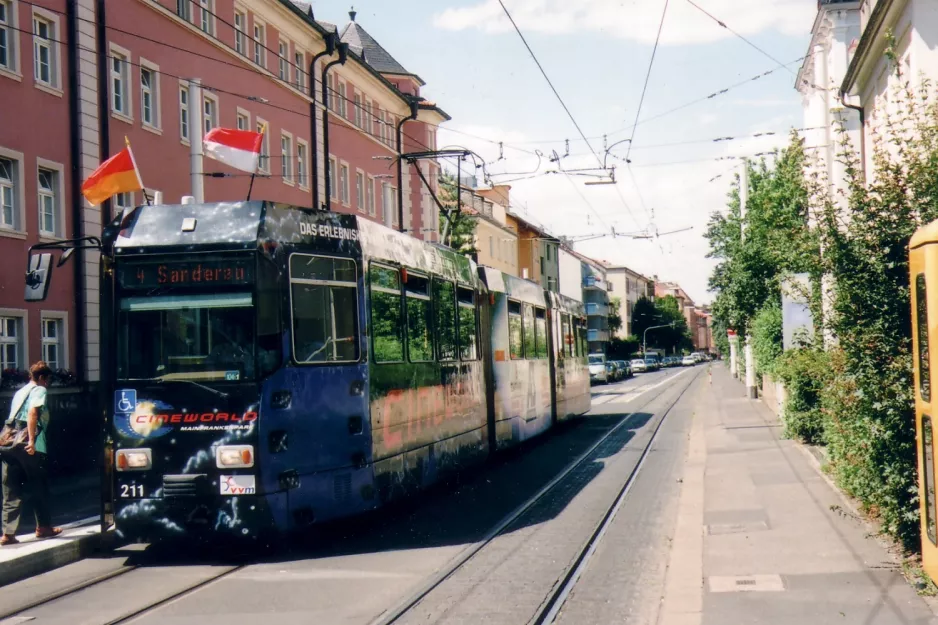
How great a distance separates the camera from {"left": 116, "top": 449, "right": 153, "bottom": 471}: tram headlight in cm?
1041

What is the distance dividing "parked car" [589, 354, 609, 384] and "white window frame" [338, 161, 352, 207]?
3078cm

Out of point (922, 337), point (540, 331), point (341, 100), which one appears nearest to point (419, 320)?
point (922, 337)

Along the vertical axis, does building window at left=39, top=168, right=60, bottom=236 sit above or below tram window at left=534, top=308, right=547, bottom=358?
above

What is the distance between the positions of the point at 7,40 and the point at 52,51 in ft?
4.97

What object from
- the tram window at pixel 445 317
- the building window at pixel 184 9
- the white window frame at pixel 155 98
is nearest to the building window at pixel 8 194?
the white window frame at pixel 155 98

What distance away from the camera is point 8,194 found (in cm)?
2094

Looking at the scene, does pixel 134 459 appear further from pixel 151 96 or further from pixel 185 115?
pixel 185 115

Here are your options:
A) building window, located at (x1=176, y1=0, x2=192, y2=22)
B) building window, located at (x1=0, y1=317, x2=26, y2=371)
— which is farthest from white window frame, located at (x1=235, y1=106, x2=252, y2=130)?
building window, located at (x1=0, y1=317, x2=26, y2=371)

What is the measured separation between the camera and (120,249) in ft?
34.8

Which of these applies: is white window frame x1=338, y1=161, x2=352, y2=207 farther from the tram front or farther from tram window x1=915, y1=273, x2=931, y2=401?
tram window x1=915, y1=273, x2=931, y2=401

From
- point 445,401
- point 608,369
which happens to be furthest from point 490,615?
point 608,369

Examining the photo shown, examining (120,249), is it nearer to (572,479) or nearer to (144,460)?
(144,460)

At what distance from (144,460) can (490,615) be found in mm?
3997

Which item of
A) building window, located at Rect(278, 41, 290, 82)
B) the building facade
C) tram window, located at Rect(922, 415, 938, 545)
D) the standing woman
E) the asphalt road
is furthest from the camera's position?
the building facade
